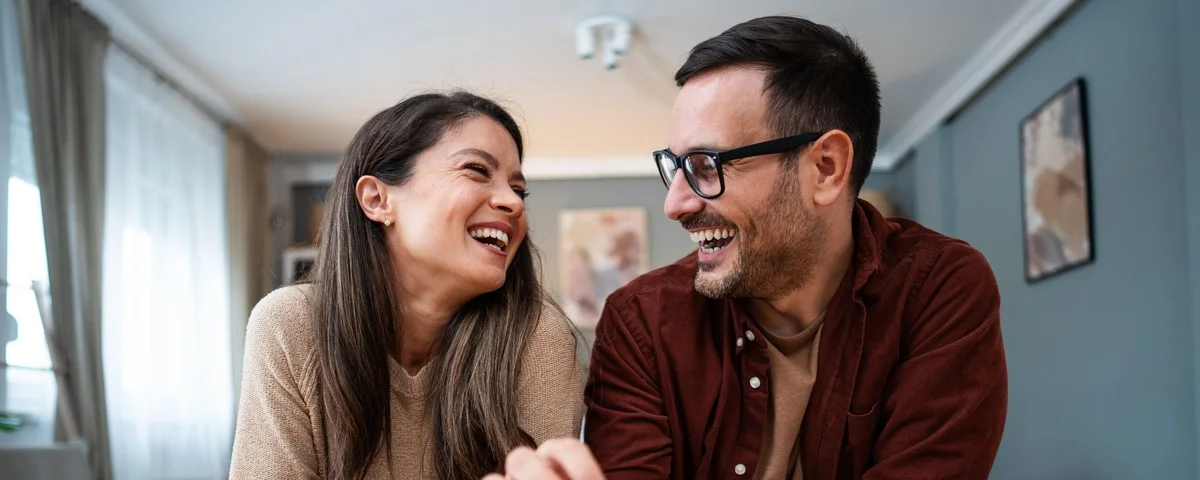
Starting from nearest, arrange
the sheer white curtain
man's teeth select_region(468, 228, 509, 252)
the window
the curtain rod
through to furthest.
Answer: man's teeth select_region(468, 228, 509, 252)
the window
the sheer white curtain
the curtain rod

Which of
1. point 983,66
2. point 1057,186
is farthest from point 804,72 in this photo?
point 983,66

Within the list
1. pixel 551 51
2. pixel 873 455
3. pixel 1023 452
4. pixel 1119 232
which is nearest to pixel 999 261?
pixel 1023 452

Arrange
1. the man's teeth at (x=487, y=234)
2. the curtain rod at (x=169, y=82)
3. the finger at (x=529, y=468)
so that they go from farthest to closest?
the curtain rod at (x=169, y=82)
the man's teeth at (x=487, y=234)
the finger at (x=529, y=468)

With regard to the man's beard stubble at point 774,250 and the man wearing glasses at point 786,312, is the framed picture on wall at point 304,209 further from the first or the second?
the man's beard stubble at point 774,250

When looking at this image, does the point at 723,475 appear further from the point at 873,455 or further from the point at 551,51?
the point at 551,51

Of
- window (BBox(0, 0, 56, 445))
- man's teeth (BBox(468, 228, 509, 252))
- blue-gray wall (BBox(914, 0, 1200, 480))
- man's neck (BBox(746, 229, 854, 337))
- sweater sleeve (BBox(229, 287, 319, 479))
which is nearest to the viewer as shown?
sweater sleeve (BBox(229, 287, 319, 479))

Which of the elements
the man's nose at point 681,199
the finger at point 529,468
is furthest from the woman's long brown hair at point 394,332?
the finger at point 529,468

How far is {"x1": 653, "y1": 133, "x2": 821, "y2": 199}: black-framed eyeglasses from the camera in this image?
5.54 feet

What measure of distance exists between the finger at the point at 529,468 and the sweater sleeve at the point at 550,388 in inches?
33.9

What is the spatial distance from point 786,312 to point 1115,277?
2.61m

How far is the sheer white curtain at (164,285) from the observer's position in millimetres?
4715

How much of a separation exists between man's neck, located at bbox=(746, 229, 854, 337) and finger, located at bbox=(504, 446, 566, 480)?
96cm

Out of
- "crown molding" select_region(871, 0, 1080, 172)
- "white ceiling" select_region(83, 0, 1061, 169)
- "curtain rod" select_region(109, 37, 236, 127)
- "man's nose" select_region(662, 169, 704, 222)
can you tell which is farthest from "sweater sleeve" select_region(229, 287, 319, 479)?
"crown molding" select_region(871, 0, 1080, 172)

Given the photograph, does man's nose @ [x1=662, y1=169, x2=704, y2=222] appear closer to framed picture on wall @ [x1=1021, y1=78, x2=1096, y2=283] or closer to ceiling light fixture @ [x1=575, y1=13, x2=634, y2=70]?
framed picture on wall @ [x1=1021, y1=78, x2=1096, y2=283]
